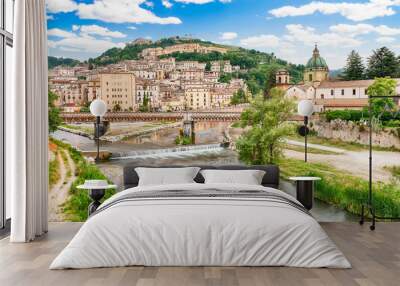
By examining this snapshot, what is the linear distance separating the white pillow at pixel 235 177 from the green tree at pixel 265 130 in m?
0.74

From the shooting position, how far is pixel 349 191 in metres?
7.18

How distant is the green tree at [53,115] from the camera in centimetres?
748

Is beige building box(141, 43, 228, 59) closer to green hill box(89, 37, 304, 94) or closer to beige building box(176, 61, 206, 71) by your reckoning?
green hill box(89, 37, 304, 94)

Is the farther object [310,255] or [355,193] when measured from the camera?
[355,193]

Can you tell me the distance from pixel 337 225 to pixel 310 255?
2.60 meters

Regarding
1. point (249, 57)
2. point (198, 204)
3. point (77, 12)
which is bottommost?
point (198, 204)

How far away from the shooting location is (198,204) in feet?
15.6

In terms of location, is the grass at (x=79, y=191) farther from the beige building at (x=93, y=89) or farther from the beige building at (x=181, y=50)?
the beige building at (x=181, y=50)

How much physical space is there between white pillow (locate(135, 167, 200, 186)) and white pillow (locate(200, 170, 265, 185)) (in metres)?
0.23

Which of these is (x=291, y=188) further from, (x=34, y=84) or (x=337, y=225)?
(x=34, y=84)

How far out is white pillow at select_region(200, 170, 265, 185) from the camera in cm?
647

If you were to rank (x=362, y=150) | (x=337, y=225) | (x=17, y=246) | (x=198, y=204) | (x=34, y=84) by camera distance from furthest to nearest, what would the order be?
(x=362, y=150), (x=337, y=225), (x=34, y=84), (x=17, y=246), (x=198, y=204)

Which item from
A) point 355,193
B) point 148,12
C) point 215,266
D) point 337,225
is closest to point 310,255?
point 215,266

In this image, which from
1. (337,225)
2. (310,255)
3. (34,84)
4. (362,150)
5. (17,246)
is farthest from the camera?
(362,150)
